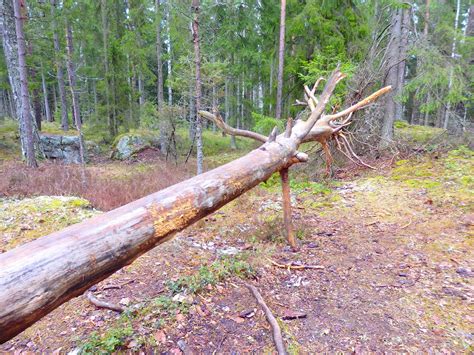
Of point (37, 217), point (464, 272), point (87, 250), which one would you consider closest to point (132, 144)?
point (37, 217)

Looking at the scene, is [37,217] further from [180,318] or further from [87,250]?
[87,250]

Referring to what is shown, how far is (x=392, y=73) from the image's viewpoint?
8.74 metres

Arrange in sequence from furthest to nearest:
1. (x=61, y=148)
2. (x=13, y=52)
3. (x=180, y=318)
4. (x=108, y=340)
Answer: (x=61, y=148) → (x=13, y=52) → (x=180, y=318) → (x=108, y=340)

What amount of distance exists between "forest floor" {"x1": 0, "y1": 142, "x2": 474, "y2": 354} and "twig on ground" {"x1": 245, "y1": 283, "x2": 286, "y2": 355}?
7 cm

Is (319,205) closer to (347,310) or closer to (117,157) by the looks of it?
(347,310)

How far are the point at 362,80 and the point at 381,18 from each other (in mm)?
3390

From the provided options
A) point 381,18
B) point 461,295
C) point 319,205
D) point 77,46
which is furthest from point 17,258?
point 77,46

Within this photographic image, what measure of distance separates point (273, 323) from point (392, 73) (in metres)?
8.99

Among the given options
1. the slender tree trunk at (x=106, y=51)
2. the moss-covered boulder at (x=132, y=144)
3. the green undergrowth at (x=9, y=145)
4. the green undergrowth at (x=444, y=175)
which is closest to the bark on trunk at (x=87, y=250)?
the green undergrowth at (x=444, y=175)

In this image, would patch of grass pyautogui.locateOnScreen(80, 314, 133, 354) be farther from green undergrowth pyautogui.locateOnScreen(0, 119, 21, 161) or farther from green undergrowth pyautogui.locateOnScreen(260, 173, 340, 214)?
green undergrowth pyautogui.locateOnScreen(0, 119, 21, 161)

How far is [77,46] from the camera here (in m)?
23.7

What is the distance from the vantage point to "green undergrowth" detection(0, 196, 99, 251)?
4.63 m

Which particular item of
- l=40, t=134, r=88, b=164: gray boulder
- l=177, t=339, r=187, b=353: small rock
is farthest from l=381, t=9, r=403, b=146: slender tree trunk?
l=40, t=134, r=88, b=164: gray boulder

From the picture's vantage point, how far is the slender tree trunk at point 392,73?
27.8 feet
